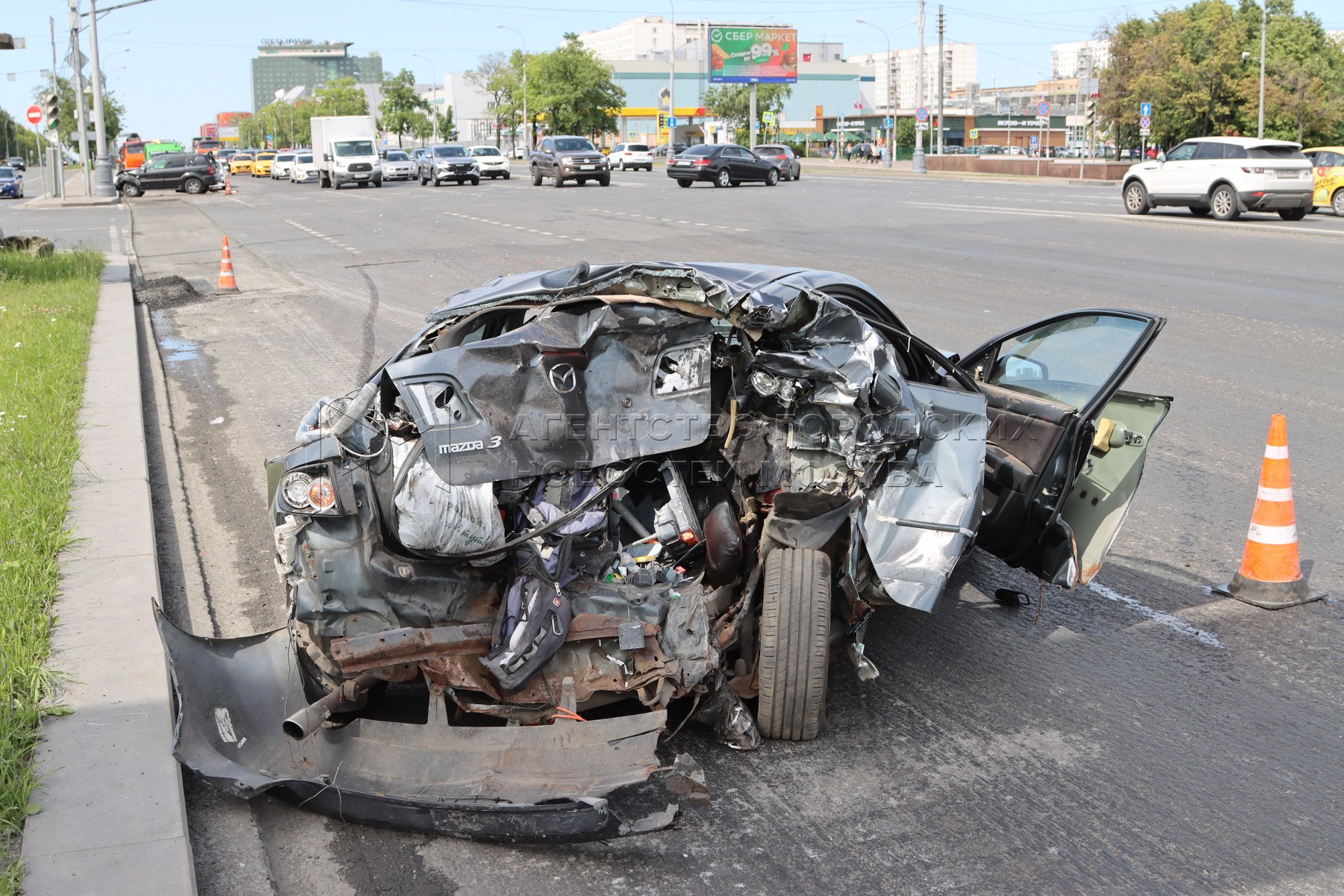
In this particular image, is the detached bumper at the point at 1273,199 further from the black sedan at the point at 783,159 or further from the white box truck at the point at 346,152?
the white box truck at the point at 346,152

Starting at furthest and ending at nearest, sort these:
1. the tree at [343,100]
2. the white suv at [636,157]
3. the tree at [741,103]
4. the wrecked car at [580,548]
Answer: the tree at [343,100], the tree at [741,103], the white suv at [636,157], the wrecked car at [580,548]

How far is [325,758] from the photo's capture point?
159 inches

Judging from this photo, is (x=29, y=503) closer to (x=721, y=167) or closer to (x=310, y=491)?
(x=310, y=491)

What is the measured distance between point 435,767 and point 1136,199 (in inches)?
1043

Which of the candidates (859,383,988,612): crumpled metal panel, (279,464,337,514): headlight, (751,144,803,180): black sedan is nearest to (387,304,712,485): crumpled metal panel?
(279,464,337,514): headlight

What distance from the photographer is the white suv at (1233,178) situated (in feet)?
80.1

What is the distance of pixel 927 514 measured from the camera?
427 cm

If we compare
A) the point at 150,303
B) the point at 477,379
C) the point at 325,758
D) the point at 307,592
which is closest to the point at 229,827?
the point at 325,758

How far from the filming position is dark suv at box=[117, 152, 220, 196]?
52500mm

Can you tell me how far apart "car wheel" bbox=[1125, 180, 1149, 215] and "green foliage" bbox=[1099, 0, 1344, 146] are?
1112 inches

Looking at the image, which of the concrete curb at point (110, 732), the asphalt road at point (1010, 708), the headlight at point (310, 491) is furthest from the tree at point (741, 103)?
the headlight at point (310, 491)

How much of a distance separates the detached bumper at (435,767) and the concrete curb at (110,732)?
20 cm

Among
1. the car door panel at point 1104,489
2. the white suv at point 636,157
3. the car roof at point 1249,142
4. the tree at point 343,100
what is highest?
the tree at point 343,100

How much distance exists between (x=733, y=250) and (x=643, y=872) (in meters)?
17.8
